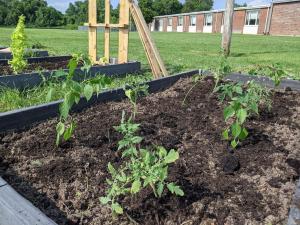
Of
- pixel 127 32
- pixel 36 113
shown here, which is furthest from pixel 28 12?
pixel 36 113

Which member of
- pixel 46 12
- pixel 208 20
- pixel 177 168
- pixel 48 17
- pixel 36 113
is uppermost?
pixel 46 12

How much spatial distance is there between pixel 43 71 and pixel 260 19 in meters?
34.0

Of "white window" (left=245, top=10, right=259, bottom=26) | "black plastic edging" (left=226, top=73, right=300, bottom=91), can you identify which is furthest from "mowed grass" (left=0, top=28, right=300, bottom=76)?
"white window" (left=245, top=10, right=259, bottom=26)

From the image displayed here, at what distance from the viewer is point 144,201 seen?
5.34ft

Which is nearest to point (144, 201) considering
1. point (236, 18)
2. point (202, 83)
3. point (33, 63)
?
point (202, 83)

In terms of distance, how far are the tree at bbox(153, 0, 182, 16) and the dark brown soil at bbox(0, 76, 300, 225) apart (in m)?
69.7

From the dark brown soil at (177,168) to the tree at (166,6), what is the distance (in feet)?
229

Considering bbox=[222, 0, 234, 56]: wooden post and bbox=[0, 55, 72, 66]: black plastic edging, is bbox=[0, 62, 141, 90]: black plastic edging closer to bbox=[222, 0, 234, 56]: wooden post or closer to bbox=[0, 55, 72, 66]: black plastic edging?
bbox=[0, 55, 72, 66]: black plastic edging

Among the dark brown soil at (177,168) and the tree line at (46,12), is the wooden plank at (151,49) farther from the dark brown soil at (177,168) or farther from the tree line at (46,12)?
the tree line at (46,12)

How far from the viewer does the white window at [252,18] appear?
34.5 m

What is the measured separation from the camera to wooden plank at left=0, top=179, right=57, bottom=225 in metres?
→ 1.26

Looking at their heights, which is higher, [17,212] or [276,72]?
[276,72]

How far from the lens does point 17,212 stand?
1.30 metres

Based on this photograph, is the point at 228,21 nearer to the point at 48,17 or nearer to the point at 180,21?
the point at 180,21
